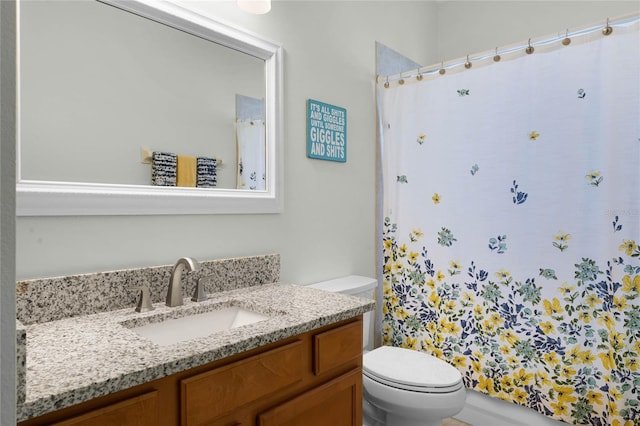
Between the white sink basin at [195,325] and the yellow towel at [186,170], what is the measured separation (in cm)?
50

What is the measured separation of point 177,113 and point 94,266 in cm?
62

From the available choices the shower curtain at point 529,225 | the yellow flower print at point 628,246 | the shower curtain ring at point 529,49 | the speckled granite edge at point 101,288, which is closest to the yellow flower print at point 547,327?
the shower curtain at point 529,225

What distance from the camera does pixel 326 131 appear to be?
204 cm

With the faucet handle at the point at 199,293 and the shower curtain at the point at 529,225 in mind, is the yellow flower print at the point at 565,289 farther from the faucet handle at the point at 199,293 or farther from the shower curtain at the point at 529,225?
the faucet handle at the point at 199,293

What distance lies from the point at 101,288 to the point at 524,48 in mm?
2047

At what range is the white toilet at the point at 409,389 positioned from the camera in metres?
1.54

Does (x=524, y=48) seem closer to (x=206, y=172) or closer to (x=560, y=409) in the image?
(x=206, y=172)

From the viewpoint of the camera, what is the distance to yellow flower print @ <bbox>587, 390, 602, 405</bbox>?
169cm

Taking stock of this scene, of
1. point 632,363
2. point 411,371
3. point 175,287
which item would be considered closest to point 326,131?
point 175,287

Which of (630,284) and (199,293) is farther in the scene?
(630,284)

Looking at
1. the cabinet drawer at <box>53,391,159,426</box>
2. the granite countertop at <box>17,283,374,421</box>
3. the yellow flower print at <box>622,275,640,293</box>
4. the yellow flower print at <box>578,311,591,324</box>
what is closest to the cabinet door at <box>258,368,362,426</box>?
the granite countertop at <box>17,283,374,421</box>

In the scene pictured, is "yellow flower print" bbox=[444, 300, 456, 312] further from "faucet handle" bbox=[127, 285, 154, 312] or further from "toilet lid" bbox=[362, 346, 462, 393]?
"faucet handle" bbox=[127, 285, 154, 312]

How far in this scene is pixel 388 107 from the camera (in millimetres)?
2355
